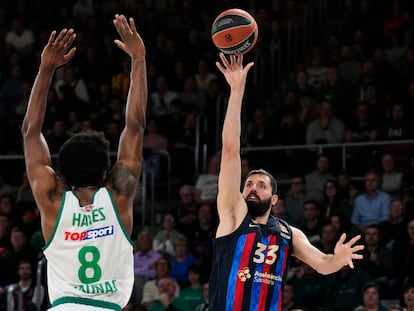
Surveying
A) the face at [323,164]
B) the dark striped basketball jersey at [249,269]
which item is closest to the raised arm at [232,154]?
the dark striped basketball jersey at [249,269]

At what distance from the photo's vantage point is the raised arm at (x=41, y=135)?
5.90 meters

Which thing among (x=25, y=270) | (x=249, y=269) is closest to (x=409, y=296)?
(x=249, y=269)

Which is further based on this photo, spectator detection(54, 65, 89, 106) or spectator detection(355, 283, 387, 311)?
spectator detection(54, 65, 89, 106)

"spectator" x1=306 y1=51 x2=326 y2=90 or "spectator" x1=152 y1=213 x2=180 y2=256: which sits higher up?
"spectator" x1=306 y1=51 x2=326 y2=90

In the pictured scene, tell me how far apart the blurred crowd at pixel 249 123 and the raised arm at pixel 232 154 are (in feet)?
16.6

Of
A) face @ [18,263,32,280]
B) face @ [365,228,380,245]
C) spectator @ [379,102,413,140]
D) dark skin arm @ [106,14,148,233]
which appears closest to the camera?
dark skin arm @ [106,14,148,233]

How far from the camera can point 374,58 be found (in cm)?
1734

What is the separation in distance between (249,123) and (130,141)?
11.7 m

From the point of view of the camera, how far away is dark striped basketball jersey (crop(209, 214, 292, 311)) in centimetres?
801

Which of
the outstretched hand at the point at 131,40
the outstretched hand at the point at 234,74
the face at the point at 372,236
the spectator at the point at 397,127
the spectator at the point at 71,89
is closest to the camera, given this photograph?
the outstretched hand at the point at 131,40

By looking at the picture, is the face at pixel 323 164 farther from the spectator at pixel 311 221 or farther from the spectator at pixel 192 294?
the spectator at pixel 192 294

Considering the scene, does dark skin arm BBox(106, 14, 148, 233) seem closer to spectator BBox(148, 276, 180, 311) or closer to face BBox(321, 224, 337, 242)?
face BBox(321, 224, 337, 242)

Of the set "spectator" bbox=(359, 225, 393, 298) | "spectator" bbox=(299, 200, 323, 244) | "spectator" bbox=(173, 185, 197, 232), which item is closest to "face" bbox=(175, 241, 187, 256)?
"spectator" bbox=(173, 185, 197, 232)

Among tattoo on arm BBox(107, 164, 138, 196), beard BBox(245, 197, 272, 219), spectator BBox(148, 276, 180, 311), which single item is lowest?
spectator BBox(148, 276, 180, 311)
